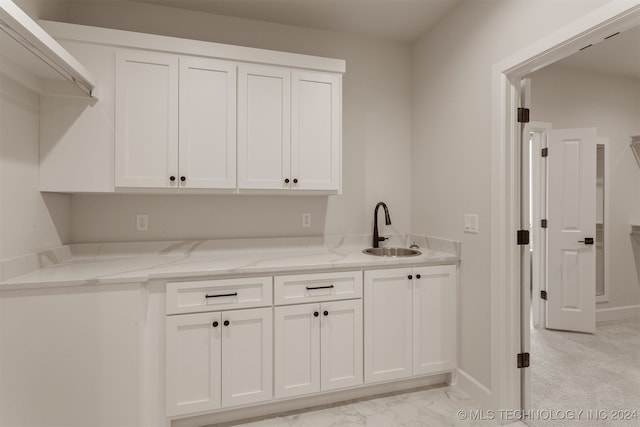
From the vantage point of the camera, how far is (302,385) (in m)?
2.00

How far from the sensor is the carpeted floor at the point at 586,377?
205 centimetres

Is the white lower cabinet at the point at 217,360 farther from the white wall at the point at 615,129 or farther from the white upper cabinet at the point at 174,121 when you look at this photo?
the white wall at the point at 615,129

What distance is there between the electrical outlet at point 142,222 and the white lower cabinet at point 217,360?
2.75 feet

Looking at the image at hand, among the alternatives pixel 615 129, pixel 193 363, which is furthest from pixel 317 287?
pixel 615 129

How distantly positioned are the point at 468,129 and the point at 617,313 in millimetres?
3229

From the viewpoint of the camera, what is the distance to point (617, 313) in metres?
3.71

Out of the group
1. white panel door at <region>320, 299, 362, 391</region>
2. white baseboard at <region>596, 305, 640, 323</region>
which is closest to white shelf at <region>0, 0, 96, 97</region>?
white panel door at <region>320, 299, 362, 391</region>

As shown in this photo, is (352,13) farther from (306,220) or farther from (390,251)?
(390,251)

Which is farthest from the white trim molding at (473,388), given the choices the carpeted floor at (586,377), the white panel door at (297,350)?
the white panel door at (297,350)

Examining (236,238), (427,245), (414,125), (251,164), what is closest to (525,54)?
(414,125)

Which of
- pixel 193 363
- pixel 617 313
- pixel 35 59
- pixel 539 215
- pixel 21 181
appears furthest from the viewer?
pixel 617 313

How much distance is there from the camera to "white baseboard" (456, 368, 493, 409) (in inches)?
81.1

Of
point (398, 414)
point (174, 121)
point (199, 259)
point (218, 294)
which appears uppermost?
point (174, 121)

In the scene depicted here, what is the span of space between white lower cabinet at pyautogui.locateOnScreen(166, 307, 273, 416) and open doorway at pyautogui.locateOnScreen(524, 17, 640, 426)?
7.02 ft
